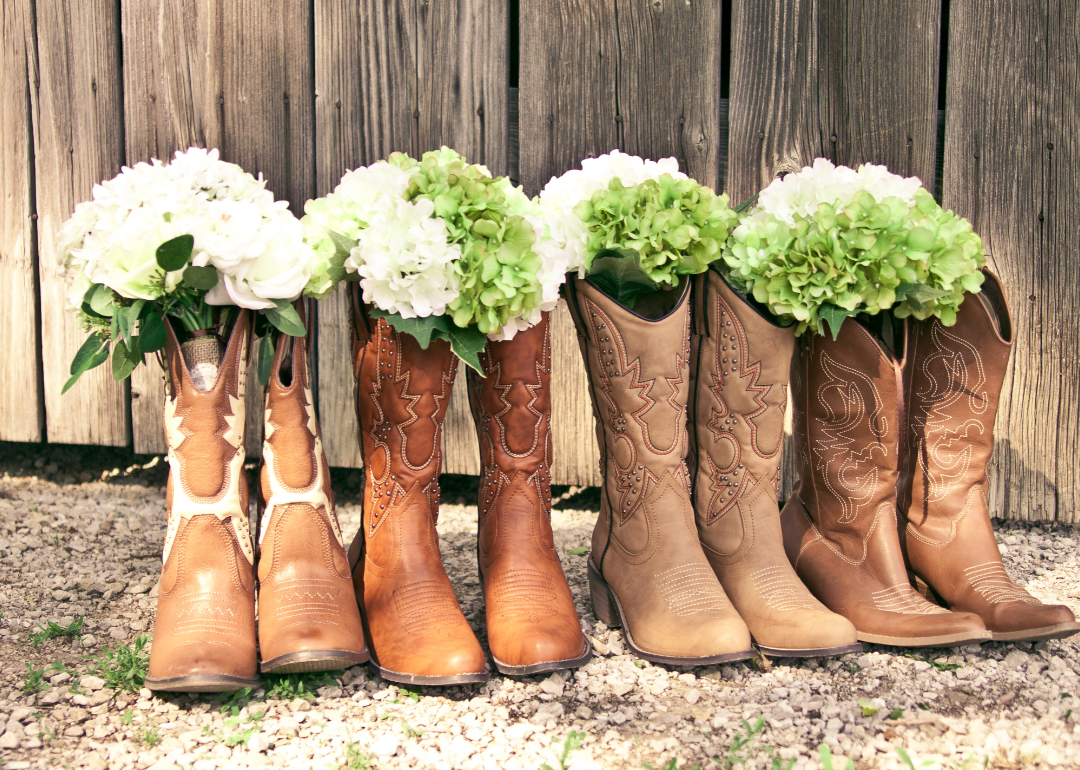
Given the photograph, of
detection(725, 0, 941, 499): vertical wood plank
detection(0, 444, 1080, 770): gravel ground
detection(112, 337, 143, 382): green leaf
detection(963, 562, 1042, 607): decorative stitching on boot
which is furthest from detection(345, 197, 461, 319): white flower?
detection(963, 562, 1042, 607): decorative stitching on boot

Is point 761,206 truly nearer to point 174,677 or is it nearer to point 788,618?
point 788,618

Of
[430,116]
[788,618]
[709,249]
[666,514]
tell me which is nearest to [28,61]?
[430,116]

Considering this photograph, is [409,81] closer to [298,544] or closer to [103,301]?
[103,301]

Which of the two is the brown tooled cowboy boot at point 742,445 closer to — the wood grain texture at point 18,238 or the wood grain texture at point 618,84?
the wood grain texture at point 618,84

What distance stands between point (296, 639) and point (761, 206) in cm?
142

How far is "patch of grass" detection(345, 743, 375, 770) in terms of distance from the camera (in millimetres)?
1330

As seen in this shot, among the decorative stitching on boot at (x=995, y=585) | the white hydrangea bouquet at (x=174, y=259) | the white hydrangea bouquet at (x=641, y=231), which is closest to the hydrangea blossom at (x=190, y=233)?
the white hydrangea bouquet at (x=174, y=259)

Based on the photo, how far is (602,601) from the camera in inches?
75.8

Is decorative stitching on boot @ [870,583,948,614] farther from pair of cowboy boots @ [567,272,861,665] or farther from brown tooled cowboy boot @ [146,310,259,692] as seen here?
brown tooled cowboy boot @ [146,310,259,692]

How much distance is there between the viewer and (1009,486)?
8.25 feet

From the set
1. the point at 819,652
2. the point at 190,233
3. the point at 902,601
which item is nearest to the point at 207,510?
the point at 190,233

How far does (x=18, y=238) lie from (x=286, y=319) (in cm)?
155

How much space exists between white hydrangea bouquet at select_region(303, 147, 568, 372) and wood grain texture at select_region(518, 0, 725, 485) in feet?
2.61

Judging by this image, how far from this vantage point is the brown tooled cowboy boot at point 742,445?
5.93 ft
